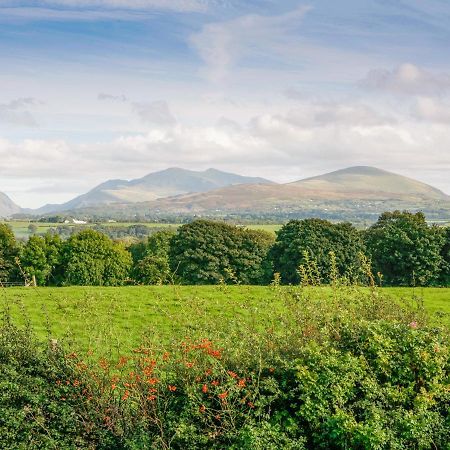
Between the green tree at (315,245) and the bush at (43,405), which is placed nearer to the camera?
the bush at (43,405)

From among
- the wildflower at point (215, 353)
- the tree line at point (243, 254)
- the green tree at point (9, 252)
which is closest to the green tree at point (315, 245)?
the tree line at point (243, 254)

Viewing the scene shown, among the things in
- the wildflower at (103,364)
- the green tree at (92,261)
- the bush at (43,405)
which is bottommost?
the green tree at (92,261)

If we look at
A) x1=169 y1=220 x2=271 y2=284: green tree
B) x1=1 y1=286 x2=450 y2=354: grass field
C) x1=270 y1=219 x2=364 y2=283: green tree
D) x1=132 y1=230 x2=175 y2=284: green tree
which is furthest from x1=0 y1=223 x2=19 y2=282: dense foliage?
x1=1 y1=286 x2=450 y2=354: grass field

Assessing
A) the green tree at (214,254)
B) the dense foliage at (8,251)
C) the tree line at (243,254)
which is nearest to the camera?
the tree line at (243,254)

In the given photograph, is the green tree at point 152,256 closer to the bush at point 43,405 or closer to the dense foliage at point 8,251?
the dense foliage at point 8,251

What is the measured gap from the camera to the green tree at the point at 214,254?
208ft

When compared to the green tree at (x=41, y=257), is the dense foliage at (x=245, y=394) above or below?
above

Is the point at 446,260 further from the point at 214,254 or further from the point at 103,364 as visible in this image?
the point at 103,364

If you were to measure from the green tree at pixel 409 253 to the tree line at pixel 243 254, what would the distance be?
0.09m

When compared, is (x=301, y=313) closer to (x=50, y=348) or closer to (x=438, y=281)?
(x=50, y=348)

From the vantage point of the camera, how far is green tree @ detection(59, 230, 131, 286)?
65.2m

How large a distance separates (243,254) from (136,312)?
45621 mm

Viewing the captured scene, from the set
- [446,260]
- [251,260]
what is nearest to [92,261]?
[251,260]

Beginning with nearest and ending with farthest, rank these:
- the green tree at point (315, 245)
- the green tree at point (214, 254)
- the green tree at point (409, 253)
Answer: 1. the green tree at point (409, 253)
2. the green tree at point (315, 245)
3. the green tree at point (214, 254)
